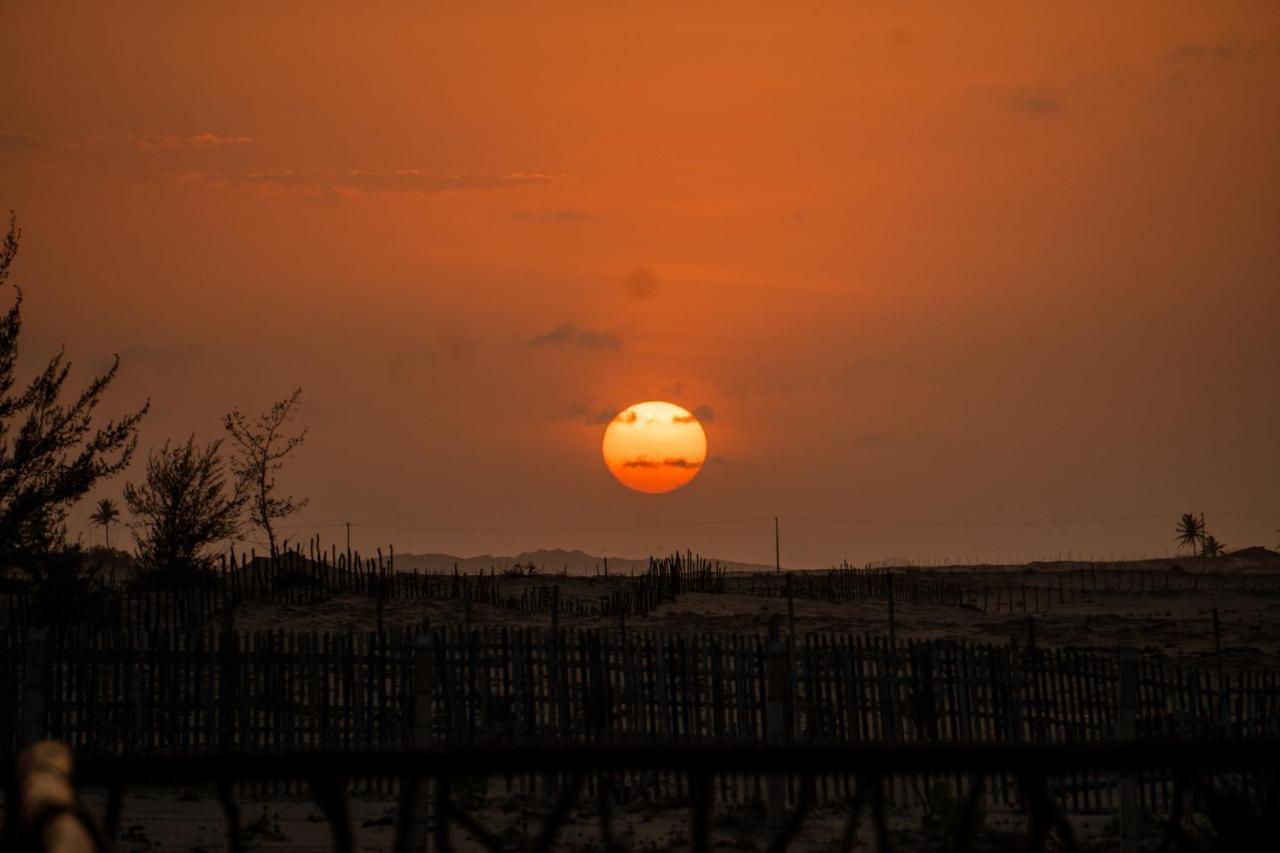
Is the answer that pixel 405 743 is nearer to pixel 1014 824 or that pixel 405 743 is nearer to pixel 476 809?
pixel 476 809

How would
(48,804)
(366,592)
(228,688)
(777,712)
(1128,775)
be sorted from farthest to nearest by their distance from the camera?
1. (366,592)
2. (228,688)
3. (1128,775)
4. (777,712)
5. (48,804)

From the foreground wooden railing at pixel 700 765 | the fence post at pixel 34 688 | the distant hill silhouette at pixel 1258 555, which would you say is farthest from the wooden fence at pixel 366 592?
the distant hill silhouette at pixel 1258 555

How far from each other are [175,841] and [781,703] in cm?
658

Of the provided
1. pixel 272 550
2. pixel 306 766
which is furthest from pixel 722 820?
pixel 272 550

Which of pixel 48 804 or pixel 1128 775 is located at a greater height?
pixel 48 804

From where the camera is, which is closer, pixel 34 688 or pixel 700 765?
pixel 700 765

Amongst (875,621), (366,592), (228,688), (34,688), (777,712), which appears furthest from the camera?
(875,621)

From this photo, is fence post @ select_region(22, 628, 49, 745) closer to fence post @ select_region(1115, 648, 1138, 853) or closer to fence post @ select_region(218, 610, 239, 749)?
fence post @ select_region(218, 610, 239, 749)

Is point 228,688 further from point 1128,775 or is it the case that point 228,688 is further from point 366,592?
point 366,592

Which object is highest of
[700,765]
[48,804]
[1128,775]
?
[48,804]

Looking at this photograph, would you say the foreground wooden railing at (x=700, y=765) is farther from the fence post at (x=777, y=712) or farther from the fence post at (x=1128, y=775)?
the fence post at (x=1128, y=775)

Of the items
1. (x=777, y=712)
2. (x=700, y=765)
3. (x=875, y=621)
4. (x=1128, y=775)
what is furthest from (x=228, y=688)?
(x=875, y=621)

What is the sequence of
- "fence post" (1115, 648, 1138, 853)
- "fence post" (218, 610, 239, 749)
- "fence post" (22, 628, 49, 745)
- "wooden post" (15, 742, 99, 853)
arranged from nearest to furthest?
1. "wooden post" (15, 742, 99, 853)
2. "fence post" (1115, 648, 1138, 853)
3. "fence post" (22, 628, 49, 745)
4. "fence post" (218, 610, 239, 749)

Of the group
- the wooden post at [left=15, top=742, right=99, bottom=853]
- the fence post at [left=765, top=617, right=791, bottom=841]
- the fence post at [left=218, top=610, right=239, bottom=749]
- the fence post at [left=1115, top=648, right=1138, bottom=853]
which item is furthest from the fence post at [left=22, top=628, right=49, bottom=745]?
the wooden post at [left=15, top=742, right=99, bottom=853]
